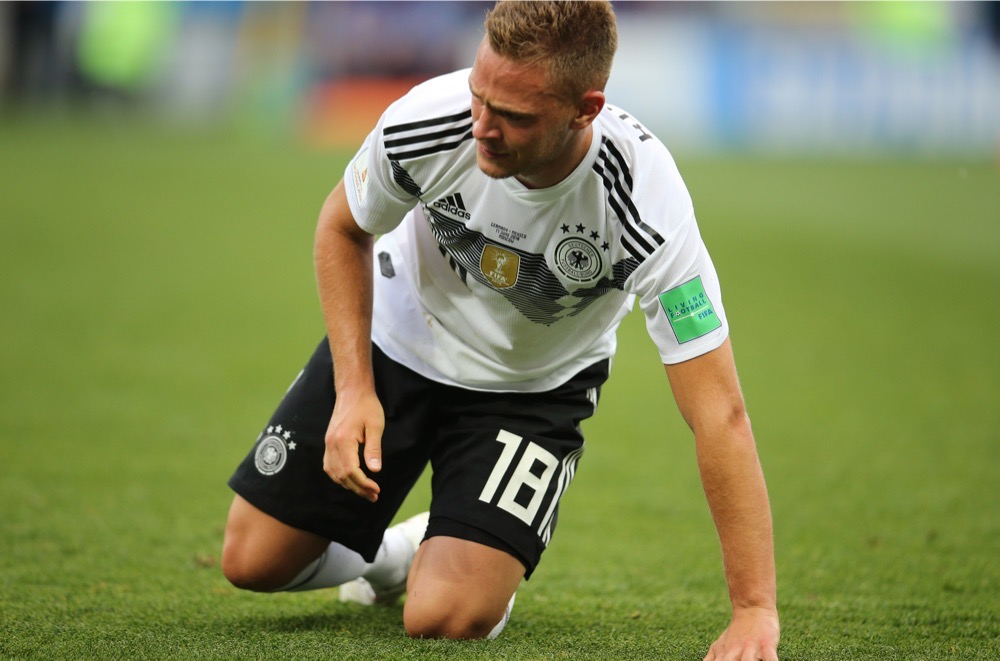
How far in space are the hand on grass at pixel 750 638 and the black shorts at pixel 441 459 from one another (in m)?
0.71

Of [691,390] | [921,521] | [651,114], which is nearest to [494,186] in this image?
[691,390]

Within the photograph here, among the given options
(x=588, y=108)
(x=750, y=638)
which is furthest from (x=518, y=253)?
(x=750, y=638)

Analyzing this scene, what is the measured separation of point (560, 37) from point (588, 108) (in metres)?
0.19

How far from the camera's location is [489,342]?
324 cm

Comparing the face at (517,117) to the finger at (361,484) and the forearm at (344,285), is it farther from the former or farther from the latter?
the finger at (361,484)

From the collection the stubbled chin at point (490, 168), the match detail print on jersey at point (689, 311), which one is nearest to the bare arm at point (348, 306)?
the stubbled chin at point (490, 168)

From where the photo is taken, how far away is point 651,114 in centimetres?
2028

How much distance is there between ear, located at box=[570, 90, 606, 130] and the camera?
8.64 feet

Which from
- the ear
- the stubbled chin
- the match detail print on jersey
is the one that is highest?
the ear

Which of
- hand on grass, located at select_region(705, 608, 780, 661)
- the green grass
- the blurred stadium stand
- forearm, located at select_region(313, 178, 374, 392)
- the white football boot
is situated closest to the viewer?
hand on grass, located at select_region(705, 608, 780, 661)

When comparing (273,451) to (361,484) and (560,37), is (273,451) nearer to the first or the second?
Answer: (361,484)

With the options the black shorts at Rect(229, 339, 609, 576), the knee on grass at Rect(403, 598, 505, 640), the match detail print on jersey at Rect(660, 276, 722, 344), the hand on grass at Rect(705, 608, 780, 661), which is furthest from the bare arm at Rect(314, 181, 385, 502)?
the hand on grass at Rect(705, 608, 780, 661)

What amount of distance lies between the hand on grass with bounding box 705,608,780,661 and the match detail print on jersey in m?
0.63

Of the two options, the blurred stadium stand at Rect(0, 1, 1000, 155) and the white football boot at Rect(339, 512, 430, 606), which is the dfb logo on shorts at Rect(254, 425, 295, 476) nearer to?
the white football boot at Rect(339, 512, 430, 606)
